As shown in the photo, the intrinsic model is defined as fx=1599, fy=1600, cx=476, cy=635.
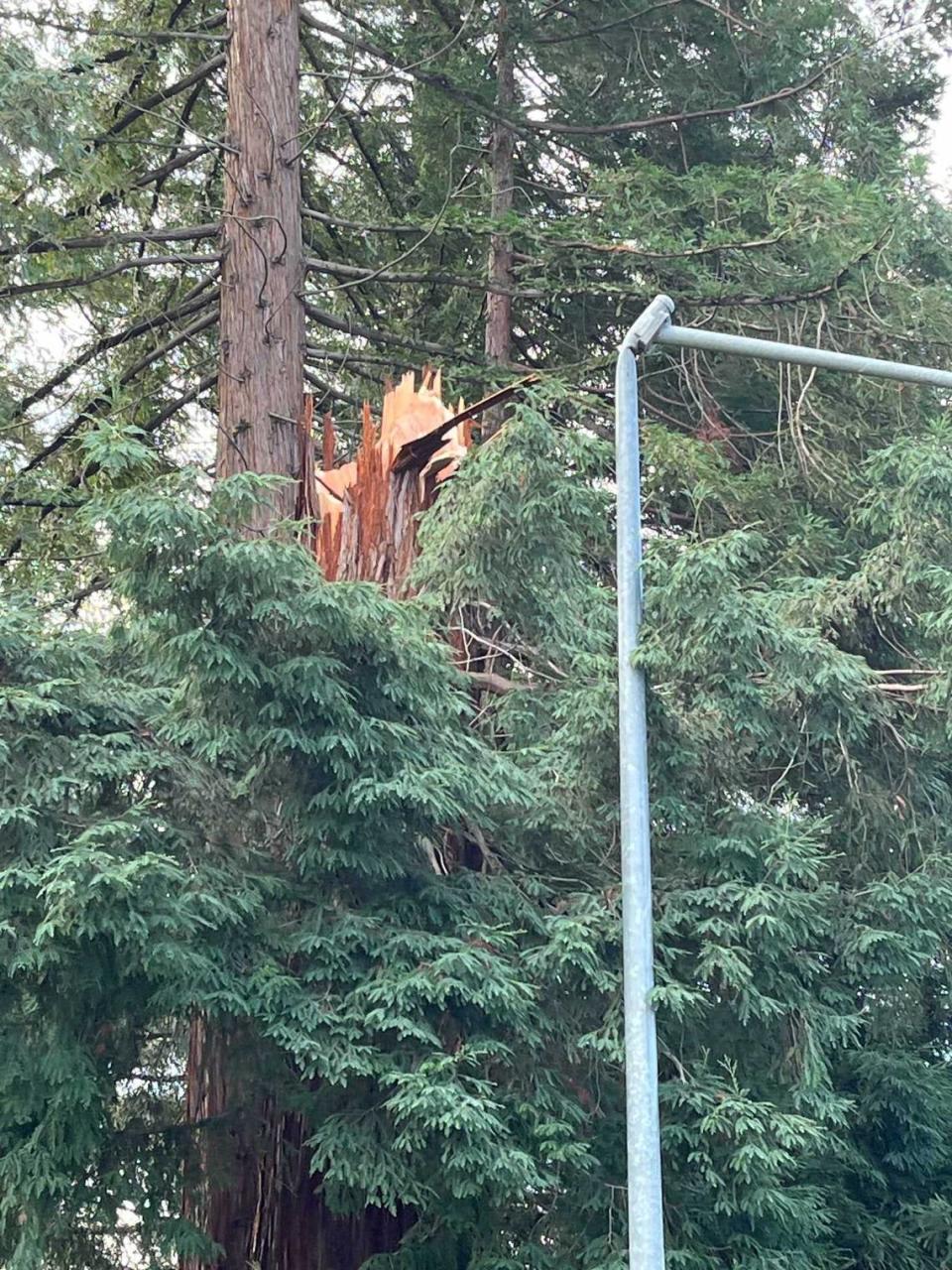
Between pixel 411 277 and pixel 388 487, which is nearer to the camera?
pixel 388 487

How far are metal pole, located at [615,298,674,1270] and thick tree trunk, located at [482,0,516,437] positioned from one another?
6009 millimetres

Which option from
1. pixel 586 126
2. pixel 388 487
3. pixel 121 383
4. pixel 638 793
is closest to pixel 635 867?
pixel 638 793

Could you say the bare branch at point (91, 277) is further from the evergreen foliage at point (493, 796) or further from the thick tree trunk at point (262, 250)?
the thick tree trunk at point (262, 250)

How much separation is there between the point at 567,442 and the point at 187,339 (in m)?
3.95

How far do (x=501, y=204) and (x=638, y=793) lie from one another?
828 cm

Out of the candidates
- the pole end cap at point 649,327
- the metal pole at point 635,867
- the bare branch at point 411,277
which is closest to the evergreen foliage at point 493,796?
the bare branch at point 411,277

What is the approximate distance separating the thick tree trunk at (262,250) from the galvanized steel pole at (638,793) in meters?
4.14

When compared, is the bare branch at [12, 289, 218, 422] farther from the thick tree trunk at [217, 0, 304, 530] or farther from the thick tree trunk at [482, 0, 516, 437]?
the thick tree trunk at [482, 0, 516, 437]

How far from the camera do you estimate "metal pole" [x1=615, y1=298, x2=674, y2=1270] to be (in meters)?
5.06

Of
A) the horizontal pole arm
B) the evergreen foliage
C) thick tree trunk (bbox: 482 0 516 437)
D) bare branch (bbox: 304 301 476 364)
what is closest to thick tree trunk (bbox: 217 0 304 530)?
the evergreen foliage

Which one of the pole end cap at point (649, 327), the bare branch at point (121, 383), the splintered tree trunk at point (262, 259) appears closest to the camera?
the pole end cap at point (649, 327)

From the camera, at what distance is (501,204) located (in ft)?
41.5

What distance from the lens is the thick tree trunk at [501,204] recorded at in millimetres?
12031

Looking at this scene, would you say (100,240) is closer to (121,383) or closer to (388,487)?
(121,383)
